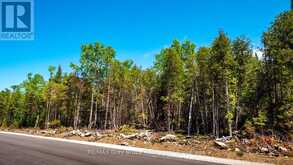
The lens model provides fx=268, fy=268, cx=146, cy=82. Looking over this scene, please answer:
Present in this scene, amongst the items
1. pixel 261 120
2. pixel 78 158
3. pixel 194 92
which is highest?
pixel 194 92

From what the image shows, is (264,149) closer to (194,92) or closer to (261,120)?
(261,120)

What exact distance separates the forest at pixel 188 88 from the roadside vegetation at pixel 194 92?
0.29 ft

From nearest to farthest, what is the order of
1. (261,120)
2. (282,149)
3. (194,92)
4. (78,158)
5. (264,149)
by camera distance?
(78,158) → (282,149) → (264,149) → (261,120) → (194,92)

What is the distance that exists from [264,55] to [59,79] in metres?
42.1

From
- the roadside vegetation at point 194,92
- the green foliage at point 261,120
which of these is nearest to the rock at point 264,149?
the roadside vegetation at point 194,92

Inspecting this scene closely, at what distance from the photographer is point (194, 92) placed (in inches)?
1481

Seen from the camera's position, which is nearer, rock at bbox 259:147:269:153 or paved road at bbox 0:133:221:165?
paved road at bbox 0:133:221:165

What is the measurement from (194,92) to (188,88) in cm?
108

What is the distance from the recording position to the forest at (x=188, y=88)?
24750mm

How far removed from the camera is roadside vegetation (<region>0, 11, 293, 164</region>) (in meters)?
23.7

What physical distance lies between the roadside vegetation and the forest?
0.29 ft

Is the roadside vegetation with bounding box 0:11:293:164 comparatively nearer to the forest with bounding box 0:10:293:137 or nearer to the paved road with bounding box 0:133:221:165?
the forest with bounding box 0:10:293:137

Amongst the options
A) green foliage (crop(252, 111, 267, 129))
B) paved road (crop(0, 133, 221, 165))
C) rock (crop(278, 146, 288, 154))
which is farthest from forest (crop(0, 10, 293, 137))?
paved road (crop(0, 133, 221, 165))

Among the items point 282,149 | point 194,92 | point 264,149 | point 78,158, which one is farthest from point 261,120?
point 78,158
